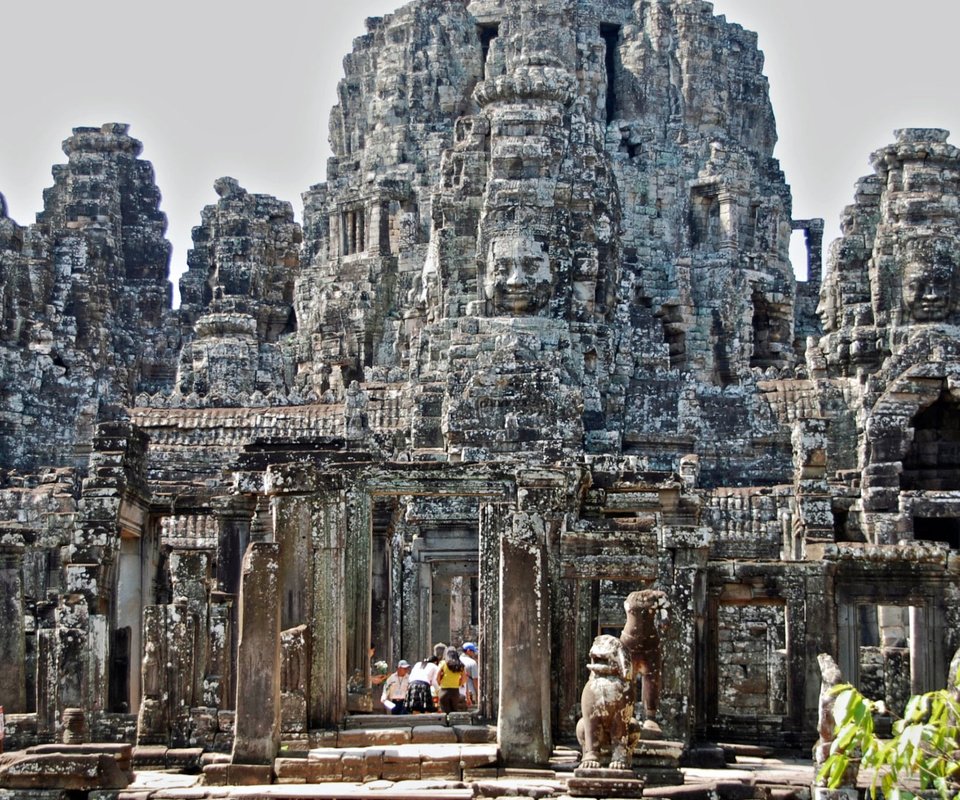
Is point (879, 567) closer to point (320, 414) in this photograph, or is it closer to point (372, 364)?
point (320, 414)

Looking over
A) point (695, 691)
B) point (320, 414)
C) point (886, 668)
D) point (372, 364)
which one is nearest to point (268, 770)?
point (695, 691)

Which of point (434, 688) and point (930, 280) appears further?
point (930, 280)

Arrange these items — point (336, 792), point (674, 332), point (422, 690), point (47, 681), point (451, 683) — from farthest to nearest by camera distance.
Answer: point (674, 332) → point (47, 681) → point (422, 690) → point (451, 683) → point (336, 792)

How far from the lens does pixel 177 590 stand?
28.2 meters

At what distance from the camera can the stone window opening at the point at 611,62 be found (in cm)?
5931

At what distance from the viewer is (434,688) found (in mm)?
27344

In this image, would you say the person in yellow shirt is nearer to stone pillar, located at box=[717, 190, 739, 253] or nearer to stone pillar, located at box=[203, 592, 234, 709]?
stone pillar, located at box=[203, 592, 234, 709]

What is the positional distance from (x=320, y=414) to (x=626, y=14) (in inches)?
798

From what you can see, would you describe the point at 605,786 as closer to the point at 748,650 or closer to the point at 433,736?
the point at 433,736

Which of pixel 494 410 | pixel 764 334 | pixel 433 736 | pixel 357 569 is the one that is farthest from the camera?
pixel 764 334

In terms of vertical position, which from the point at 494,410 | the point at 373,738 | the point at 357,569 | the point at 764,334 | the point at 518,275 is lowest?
the point at 373,738

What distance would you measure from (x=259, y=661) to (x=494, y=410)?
758 inches

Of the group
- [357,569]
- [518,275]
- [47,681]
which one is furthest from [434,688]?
[518,275]

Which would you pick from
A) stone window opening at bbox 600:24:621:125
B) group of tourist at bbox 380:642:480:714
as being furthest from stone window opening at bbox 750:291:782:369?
group of tourist at bbox 380:642:480:714
